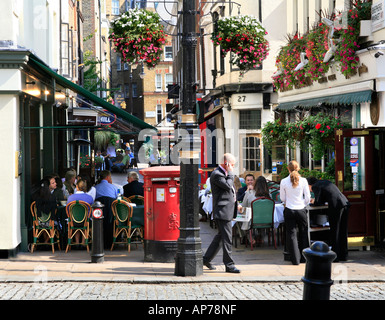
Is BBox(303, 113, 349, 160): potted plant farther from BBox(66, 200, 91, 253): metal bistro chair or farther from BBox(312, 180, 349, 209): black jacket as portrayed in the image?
BBox(66, 200, 91, 253): metal bistro chair

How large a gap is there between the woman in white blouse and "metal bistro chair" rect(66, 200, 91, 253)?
378 centimetres

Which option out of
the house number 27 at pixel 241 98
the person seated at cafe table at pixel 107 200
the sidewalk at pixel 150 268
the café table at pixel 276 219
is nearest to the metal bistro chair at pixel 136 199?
the person seated at cafe table at pixel 107 200

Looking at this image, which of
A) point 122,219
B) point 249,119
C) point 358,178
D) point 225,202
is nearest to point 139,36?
point 225,202

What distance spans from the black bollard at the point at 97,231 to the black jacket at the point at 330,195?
12.3 feet

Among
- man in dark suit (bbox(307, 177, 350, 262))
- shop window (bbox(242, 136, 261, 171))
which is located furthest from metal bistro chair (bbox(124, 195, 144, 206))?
shop window (bbox(242, 136, 261, 171))

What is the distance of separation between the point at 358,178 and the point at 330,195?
1.28 meters

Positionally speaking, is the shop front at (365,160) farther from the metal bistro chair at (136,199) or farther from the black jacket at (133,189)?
the black jacket at (133,189)

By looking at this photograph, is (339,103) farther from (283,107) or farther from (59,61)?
(59,61)

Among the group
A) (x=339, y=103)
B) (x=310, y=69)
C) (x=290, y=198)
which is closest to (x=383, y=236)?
(x=290, y=198)

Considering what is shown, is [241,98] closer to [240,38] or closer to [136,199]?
[240,38]

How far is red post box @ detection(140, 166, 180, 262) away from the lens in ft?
38.7

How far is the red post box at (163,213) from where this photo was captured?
11.8 meters

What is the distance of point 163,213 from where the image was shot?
1178 centimetres

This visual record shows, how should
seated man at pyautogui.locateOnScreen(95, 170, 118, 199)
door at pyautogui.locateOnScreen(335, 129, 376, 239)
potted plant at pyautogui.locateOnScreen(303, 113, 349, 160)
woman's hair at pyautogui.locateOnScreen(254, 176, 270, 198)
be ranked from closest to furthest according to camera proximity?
1. door at pyautogui.locateOnScreen(335, 129, 376, 239)
2. woman's hair at pyautogui.locateOnScreen(254, 176, 270, 198)
3. seated man at pyautogui.locateOnScreen(95, 170, 118, 199)
4. potted plant at pyautogui.locateOnScreen(303, 113, 349, 160)
